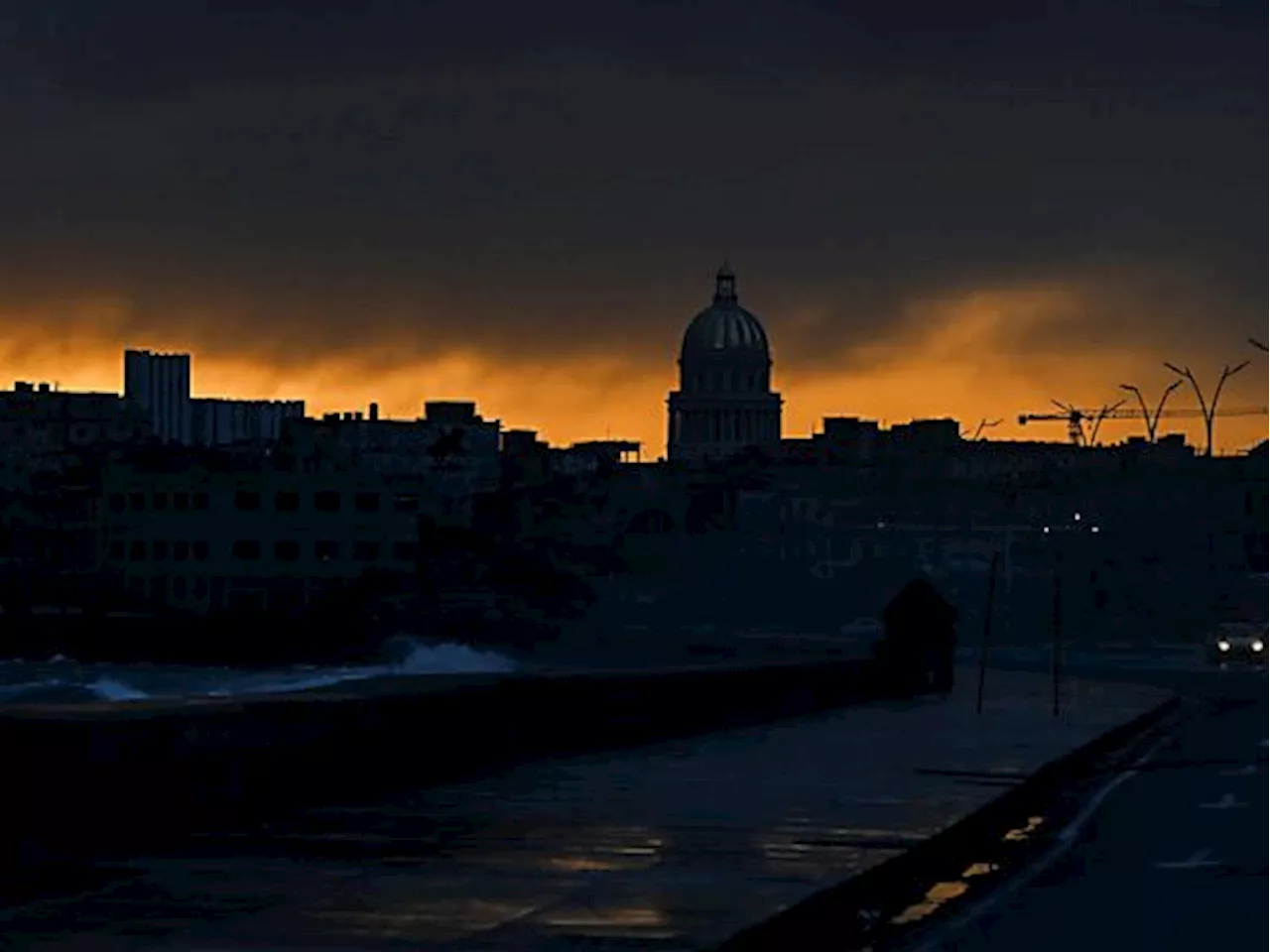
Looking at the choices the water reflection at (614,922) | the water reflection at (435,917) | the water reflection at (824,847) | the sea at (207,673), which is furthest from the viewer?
the sea at (207,673)

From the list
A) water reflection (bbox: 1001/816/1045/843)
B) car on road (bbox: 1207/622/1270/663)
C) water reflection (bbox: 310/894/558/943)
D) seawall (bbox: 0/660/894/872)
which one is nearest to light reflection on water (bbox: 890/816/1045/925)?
water reflection (bbox: 310/894/558/943)

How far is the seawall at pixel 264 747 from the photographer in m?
17.9

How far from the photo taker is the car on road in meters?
93.7

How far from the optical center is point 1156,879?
1972 cm

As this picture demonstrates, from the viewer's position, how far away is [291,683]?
147 meters

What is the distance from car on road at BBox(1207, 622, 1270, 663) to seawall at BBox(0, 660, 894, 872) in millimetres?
61103

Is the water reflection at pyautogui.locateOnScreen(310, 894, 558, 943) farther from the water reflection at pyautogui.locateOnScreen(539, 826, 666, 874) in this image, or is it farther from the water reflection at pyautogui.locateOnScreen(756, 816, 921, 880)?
the water reflection at pyautogui.locateOnScreen(756, 816, 921, 880)

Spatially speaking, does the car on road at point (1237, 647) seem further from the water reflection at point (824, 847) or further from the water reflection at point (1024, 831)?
the water reflection at point (824, 847)

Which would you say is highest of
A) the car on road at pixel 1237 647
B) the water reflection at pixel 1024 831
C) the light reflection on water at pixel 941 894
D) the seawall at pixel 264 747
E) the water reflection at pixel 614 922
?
the car on road at pixel 1237 647

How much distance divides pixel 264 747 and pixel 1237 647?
248ft

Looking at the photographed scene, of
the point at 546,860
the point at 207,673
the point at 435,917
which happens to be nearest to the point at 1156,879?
the point at 546,860

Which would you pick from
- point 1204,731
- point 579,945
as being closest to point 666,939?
point 579,945

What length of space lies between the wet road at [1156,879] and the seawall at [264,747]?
486 cm

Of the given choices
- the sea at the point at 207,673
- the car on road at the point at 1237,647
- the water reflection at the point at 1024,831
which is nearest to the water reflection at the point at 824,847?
the water reflection at the point at 1024,831
